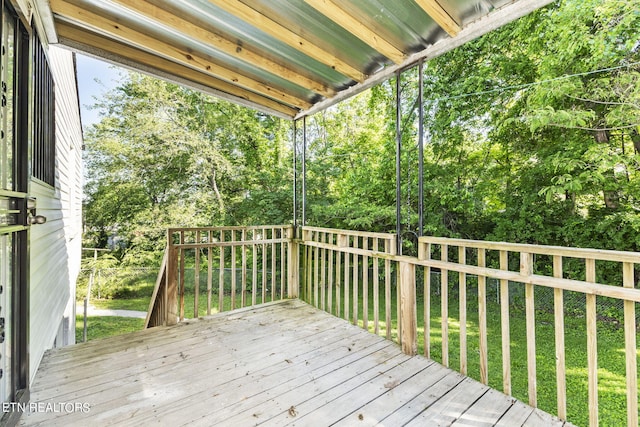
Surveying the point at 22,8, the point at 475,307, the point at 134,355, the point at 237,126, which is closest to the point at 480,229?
the point at 475,307

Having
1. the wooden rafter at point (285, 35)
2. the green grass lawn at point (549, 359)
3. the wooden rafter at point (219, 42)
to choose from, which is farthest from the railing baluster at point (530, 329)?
the wooden rafter at point (219, 42)

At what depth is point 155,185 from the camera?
936cm

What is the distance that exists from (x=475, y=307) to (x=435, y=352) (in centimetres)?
242

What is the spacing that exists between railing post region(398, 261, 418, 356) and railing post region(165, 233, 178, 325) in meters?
2.24

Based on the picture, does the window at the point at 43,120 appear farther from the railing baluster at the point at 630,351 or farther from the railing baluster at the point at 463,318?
the railing baluster at the point at 630,351

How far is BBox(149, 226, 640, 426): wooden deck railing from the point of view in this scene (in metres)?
1.60

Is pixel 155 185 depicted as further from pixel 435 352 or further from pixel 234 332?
pixel 435 352

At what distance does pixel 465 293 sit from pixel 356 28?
206 cm

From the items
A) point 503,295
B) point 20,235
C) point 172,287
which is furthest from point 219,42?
point 503,295

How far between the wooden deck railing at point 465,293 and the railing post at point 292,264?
0.05ft

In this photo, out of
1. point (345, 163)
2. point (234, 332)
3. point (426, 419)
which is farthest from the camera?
point (345, 163)

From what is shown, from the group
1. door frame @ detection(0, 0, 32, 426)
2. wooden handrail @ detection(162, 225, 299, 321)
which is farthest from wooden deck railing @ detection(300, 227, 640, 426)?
door frame @ detection(0, 0, 32, 426)

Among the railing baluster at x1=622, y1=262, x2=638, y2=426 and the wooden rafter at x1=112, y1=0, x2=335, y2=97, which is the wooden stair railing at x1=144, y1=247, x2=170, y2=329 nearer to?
the wooden rafter at x1=112, y1=0, x2=335, y2=97

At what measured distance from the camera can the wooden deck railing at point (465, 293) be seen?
1.60 metres
